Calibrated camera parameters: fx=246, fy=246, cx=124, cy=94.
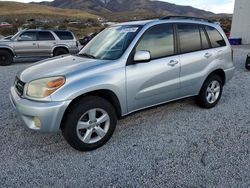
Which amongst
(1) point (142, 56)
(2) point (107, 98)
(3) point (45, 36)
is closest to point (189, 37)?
(1) point (142, 56)

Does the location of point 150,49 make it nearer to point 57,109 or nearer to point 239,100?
point 57,109

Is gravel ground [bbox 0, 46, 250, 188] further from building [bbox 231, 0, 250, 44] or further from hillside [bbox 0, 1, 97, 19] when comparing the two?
hillside [bbox 0, 1, 97, 19]

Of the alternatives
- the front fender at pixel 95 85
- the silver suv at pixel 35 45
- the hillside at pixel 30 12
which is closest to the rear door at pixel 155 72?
the front fender at pixel 95 85

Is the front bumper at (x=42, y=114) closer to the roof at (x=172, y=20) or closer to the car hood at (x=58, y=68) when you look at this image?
the car hood at (x=58, y=68)

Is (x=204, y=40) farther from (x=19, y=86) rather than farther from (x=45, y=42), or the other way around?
(x=45, y=42)

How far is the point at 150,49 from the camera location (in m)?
4.00

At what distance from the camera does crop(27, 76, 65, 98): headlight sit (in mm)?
3182

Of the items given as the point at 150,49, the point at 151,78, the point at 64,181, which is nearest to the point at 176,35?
the point at 150,49

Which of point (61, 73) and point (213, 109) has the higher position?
point (61, 73)

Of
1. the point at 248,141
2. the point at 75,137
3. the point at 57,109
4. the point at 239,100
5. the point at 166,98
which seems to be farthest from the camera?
the point at 239,100

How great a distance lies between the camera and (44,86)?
10.6 feet

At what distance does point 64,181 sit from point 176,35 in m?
2.99

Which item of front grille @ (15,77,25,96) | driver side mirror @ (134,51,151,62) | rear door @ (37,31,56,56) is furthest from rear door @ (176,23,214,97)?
rear door @ (37,31,56,56)

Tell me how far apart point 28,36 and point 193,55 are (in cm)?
967
